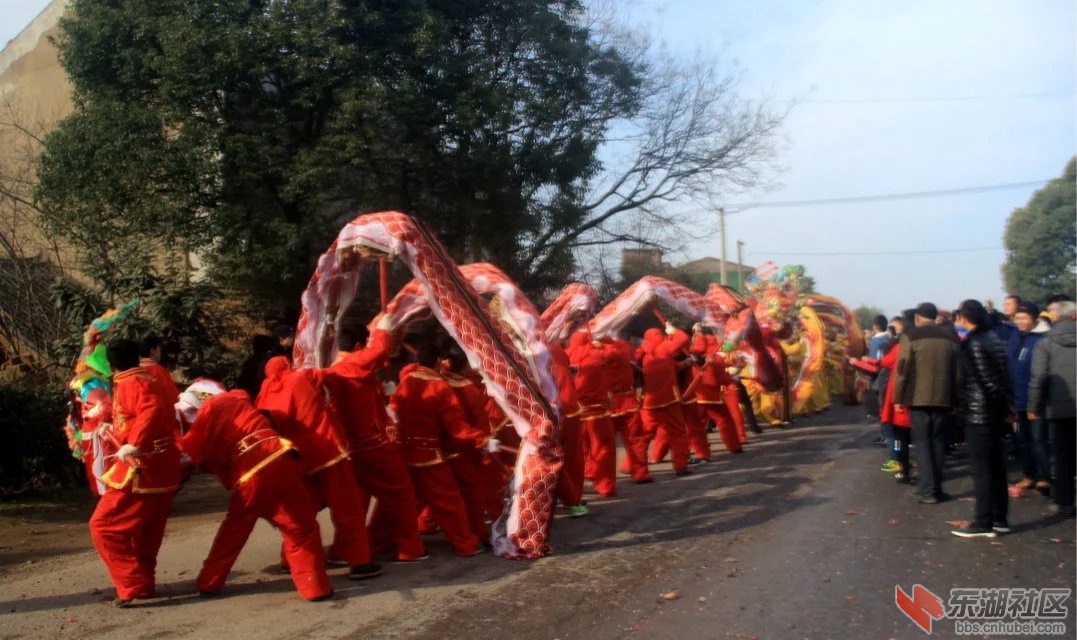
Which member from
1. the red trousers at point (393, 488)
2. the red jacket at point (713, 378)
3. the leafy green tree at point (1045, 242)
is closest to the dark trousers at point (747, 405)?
the red jacket at point (713, 378)

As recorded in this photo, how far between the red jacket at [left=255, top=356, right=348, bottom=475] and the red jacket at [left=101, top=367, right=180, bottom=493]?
705 millimetres

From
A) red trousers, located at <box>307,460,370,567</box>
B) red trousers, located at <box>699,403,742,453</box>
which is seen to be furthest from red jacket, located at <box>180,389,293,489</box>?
red trousers, located at <box>699,403,742,453</box>

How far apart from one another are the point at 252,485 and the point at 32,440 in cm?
517

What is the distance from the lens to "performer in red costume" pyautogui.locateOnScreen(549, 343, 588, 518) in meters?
8.48

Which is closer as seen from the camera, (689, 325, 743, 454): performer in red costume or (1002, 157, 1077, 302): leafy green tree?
(689, 325, 743, 454): performer in red costume

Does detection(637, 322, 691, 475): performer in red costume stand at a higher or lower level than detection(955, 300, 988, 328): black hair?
lower

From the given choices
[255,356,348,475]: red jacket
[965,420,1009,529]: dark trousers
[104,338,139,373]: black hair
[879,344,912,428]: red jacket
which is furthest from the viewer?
[879,344,912,428]: red jacket

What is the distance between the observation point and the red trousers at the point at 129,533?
225 inches

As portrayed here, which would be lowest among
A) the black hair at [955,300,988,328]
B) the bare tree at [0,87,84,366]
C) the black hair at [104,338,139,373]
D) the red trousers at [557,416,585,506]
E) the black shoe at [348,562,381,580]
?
the black shoe at [348,562,381,580]

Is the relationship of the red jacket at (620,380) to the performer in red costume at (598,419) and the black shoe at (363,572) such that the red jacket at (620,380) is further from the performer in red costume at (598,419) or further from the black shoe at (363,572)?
the black shoe at (363,572)

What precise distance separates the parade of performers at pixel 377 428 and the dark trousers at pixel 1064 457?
68.4 inches

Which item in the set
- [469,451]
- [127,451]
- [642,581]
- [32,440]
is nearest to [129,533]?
[127,451]

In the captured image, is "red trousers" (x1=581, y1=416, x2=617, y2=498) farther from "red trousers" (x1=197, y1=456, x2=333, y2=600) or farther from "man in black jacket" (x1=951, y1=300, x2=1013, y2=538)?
"red trousers" (x1=197, y1=456, x2=333, y2=600)

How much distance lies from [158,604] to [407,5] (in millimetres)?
10665
